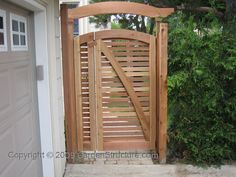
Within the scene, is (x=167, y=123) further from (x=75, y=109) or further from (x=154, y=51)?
(x=75, y=109)

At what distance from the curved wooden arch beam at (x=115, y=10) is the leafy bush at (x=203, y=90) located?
0.39 meters

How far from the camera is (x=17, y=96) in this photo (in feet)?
9.09

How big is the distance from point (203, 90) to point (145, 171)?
1.33m

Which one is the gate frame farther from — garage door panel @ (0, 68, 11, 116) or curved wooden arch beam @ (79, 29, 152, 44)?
garage door panel @ (0, 68, 11, 116)

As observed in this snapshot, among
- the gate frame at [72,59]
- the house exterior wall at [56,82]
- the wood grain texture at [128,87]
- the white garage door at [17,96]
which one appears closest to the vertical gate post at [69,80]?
the gate frame at [72,59]

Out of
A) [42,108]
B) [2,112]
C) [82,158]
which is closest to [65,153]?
[82,158]

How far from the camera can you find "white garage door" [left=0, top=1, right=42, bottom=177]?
245 centimetres

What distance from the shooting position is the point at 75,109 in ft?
14.9

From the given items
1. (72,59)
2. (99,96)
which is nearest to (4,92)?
(72,59)

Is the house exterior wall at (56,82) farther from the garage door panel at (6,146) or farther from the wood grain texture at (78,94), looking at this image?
the garage door panel at (6,146)

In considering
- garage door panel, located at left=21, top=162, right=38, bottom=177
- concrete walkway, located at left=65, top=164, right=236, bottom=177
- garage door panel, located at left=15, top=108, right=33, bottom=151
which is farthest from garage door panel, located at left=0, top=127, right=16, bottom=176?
concrete walkway, located at left=65, top=164, right=236, bottom=177

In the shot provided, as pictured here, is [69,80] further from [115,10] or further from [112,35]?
[115,10]

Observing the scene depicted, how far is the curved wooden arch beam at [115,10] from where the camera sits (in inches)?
172

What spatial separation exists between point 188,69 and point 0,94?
8.83ft
